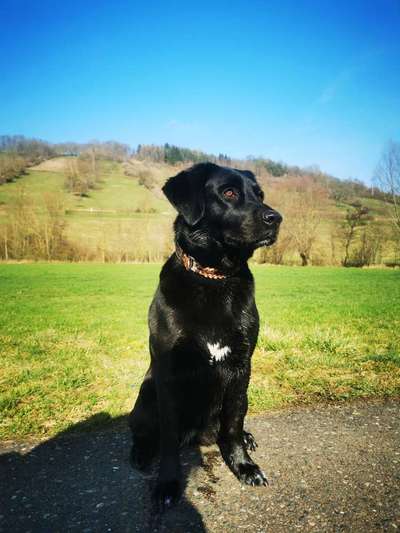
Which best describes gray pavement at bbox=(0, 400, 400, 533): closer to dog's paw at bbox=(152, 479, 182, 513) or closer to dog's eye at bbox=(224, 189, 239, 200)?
dog's paw at bbox=(152, 479, 182, 513)

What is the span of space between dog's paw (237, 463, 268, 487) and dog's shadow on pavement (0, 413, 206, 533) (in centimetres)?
43

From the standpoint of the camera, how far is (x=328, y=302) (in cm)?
1340

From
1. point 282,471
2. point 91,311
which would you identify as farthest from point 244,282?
point 91,311

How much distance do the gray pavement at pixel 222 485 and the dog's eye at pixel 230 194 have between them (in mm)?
2370

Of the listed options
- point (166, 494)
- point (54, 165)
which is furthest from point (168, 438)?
point (54, 165)

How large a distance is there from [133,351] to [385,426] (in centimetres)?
470

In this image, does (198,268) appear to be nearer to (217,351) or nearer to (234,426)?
(217,351)

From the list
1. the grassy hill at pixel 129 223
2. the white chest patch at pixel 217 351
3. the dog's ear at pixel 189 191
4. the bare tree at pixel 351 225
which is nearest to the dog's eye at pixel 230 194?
the dog's ear at pixel 189 191

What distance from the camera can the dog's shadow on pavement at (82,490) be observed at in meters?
2.34

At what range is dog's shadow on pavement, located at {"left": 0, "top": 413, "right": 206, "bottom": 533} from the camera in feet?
7.66

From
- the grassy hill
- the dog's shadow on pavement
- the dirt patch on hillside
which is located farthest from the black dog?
the dirt patch on hillside

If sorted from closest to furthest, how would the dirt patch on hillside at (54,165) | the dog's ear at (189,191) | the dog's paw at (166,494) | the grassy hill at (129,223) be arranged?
the dog's paw at (166,494) → the dog's ear at (189,191) → the grassy hill at (129,223) → the dirt patch on hillside at (54,165)

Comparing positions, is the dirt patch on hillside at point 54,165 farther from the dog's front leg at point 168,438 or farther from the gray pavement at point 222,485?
the dog's front leg at point 168,438

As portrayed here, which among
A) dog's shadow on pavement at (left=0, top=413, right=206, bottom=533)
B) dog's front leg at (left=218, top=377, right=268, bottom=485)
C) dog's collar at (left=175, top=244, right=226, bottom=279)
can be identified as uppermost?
dog's collar at (left=175, top=244, right=226, bottom=279)
